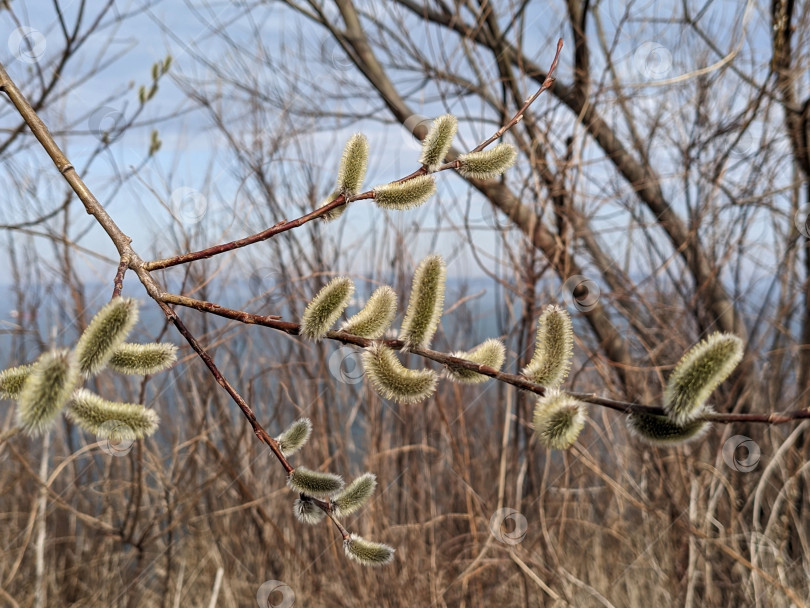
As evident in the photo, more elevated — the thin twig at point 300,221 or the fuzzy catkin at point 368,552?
the thin twig at point 300,221

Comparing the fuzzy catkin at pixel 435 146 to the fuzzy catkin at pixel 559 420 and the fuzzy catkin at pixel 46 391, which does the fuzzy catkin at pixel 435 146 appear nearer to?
the fuzzy catkin at pixel 559 420

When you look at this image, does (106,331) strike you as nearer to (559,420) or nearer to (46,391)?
(46,391)

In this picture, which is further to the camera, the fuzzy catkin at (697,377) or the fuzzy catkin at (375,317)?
the fuzzy catkin at (375,317)

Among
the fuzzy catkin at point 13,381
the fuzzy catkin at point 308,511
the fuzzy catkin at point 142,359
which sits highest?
the fuzzy catkin at point 142,359

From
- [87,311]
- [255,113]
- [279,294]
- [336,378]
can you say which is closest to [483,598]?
[336,378]

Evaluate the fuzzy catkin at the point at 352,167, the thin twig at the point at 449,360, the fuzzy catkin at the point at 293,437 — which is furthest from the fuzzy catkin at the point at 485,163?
the fuzzy catkin at the point at 293,437

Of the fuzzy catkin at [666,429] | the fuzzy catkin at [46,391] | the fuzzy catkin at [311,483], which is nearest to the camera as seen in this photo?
the fuzzy catkin at [46,391]

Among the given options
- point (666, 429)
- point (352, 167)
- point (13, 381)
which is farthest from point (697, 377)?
point (13, 381)

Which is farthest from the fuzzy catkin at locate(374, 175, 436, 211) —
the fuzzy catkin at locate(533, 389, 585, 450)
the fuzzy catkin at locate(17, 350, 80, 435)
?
the fuzzy catkin at locate(17, 350, 80, 435)

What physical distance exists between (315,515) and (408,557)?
1.79 metres

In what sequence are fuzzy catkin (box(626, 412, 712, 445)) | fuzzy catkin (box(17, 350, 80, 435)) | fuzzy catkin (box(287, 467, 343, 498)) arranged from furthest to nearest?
fuzzy catkin (box(287, 467, 343, 498)) < fuzzy catkin (box(626, 412, 712, 445)) < fuzzy catkin (box(17, 350, 80, 435))

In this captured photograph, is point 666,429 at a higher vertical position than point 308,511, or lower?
higher

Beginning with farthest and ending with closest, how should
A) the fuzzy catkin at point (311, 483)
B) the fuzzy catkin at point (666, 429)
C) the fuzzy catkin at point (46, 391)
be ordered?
the fuzzy catkin at point (311, 483) < the fuzzy catkin at point (666, 429) < the fuzzy catkin at point (46, 391)

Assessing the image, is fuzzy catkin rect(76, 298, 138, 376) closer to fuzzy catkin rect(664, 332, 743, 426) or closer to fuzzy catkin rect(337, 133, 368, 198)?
fuzzy catkin rect(337, 133, 368, 198)
